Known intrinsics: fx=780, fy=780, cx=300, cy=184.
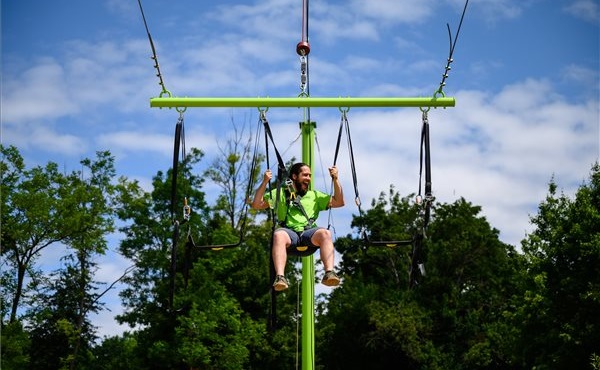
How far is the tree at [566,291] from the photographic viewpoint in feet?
61.4

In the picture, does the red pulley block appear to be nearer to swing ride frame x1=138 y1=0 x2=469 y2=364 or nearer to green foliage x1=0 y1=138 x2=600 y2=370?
swing ride frame x1=138 y1=0 x2=469 y2=364

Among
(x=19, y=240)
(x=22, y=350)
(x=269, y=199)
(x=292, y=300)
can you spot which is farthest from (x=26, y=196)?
(x=269, y=199)

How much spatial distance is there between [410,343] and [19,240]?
537 inches

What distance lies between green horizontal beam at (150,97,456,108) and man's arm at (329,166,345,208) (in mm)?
684

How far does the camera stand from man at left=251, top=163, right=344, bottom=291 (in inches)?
255

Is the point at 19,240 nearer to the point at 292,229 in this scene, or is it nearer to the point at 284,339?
the point at 284,339

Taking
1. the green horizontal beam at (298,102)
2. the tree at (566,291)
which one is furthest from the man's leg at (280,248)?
the tree at (566,291)

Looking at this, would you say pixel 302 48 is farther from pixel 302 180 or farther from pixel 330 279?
pixel 330 279

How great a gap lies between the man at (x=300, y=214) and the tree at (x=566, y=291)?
1220cm

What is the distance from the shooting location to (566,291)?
63.5 ft

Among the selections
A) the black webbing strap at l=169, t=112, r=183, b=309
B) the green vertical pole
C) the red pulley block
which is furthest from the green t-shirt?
the red pulley block

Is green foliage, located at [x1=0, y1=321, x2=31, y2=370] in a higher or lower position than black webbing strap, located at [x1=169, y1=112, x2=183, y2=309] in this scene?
higher

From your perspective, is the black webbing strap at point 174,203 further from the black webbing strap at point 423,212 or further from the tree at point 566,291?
the tree at point 566,291

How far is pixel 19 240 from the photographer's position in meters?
23.8
